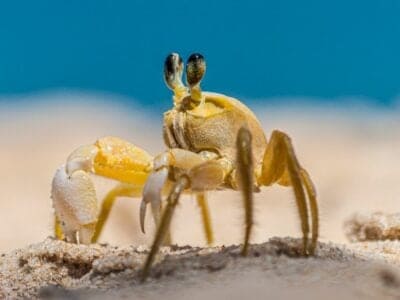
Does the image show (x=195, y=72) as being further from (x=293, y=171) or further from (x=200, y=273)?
(x=200, y=273)

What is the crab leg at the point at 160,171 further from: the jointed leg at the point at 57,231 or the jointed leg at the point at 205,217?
the jointed leg at the point at 205,217

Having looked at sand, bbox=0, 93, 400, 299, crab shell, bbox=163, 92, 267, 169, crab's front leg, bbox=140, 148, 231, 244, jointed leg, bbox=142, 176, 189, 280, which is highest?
crab shell, bbox=163, 92, 267, 169

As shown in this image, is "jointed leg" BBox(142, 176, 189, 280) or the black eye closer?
"jointed leg" BBox(142, 176, 189, 280)

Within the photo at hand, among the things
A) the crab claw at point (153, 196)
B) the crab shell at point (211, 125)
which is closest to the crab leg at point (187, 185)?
the crab claw at point (153, 196)

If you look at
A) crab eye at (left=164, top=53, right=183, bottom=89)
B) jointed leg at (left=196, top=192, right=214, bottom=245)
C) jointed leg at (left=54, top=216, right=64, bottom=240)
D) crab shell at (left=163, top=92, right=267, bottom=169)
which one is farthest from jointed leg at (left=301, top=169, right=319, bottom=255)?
jointed leg at (left=196, top=192, right=214, bottom=245)

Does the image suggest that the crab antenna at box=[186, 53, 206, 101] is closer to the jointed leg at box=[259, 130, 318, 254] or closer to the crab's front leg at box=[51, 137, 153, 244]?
the crab's front leg at box=[51, 137, 153, 244]

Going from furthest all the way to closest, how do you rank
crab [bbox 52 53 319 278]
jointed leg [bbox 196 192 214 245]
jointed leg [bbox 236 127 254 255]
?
1. jointed leg [bbox 196 192 214 245]
2. crab [bbox 52 53 319 278]
3. jointed leg [bbox 236 127 254 255]

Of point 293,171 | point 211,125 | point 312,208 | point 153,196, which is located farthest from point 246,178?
point 211,125
